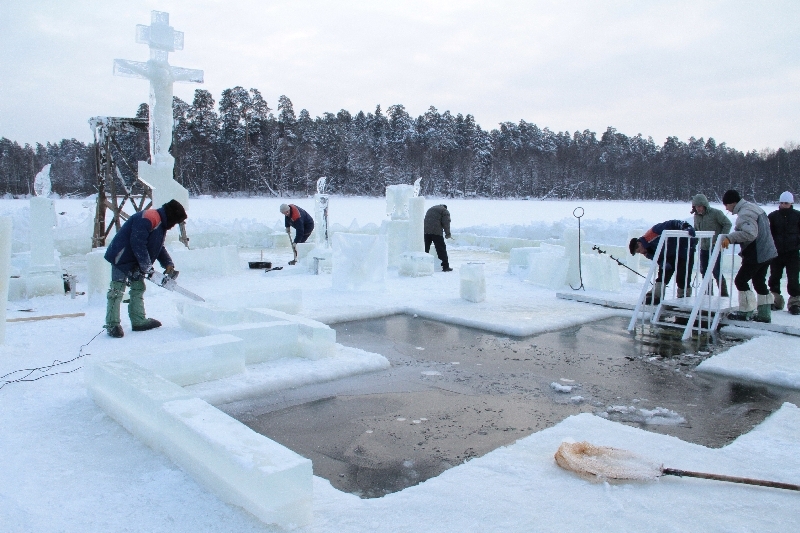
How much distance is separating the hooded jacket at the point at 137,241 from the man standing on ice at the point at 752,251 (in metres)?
6.05

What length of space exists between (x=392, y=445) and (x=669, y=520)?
150 cm

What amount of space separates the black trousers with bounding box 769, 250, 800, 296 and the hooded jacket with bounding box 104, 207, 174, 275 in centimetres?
703

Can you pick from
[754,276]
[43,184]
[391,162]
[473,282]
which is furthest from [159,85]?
[391,162]

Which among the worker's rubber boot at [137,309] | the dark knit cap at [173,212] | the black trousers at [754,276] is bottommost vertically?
the worker's rubber boot at [137,309]

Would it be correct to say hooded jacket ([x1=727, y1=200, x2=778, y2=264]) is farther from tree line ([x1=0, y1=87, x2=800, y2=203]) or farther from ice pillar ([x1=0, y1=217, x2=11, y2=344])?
tree line ([x1=0, y1=87, x2=800, y2=203])

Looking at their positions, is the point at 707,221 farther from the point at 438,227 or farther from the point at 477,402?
the point at 438,227

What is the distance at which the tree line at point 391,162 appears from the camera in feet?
153

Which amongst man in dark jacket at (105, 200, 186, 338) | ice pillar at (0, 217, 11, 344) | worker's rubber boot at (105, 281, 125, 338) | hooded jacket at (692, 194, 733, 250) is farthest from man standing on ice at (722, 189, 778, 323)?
ice pillar at (0, 217, 11, 344)

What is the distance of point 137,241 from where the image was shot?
5.79 meters

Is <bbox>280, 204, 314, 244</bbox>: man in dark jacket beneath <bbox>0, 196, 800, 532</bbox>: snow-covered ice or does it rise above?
above

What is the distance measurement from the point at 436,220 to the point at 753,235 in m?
6.17

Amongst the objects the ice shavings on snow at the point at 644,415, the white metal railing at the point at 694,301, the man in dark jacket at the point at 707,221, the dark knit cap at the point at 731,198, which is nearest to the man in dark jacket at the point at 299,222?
the white metal railing at the point at 694,301

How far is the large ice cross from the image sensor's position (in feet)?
30.7

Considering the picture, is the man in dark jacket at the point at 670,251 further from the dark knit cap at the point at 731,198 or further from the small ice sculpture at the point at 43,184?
the small ice sculpture at the point at 43,184
